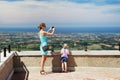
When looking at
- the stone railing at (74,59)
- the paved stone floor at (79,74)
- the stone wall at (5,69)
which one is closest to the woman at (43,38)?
the paved stone floor at (79,74)

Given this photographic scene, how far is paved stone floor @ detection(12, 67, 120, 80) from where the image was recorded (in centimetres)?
1119

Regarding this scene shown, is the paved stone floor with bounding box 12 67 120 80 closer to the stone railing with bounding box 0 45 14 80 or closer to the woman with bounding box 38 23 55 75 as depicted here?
the stone railing with bounding box 0 45 14 80

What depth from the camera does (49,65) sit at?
12.7 metres

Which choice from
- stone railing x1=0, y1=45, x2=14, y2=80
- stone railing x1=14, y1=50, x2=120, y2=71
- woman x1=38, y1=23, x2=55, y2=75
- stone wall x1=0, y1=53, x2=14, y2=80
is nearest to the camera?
stone wall x1=0, y1=53, x2=14, y2=80

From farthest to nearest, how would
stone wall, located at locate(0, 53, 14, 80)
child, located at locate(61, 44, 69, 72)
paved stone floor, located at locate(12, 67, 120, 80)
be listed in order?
1. child, located at locate(61, 44, 69, 72)
2. paved stone floor, located at locate(12, 67, 120, 80)
3. stone wall, located at locate(0, 53, 14, 80)

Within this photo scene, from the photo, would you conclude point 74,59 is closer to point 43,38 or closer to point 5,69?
point 43,38

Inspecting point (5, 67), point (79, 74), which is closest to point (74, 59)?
point (79, 74)

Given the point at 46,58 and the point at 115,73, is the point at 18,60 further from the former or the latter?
the point at 115,73

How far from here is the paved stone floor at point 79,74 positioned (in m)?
11.2

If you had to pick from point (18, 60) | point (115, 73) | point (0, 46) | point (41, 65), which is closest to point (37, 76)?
point (41, 65)

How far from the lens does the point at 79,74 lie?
1198 centimetres

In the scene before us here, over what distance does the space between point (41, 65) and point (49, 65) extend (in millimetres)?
807

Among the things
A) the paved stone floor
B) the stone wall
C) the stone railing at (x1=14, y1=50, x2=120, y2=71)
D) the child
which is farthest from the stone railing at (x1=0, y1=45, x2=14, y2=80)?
the child

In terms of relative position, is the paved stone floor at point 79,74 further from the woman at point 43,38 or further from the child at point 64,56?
the woman at point 43,38
